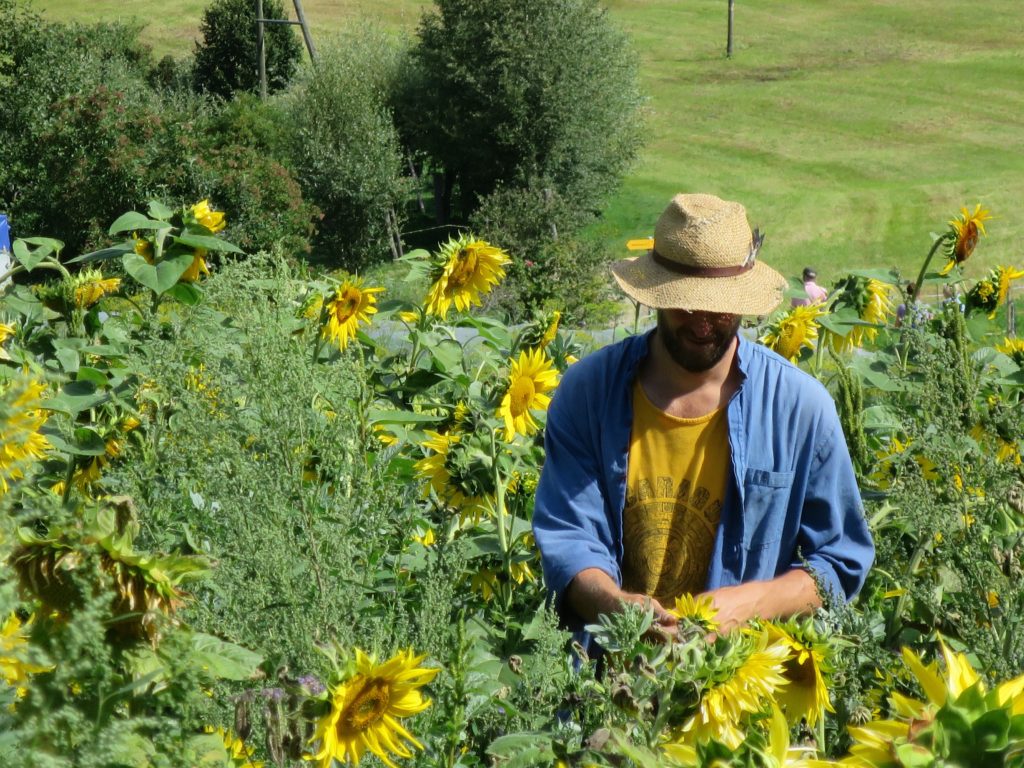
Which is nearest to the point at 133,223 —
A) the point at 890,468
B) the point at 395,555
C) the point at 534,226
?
the point at 395,555

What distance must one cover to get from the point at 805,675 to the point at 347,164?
29314mm

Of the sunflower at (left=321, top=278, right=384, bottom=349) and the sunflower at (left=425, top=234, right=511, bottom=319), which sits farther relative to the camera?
the sunflower at (left=425, top=234, right=511, bottom=319)

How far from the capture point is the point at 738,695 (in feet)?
4.29

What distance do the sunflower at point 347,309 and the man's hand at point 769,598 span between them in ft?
4.24

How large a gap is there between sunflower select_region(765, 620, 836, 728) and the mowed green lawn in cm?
2504

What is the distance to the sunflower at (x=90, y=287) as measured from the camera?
3162mm

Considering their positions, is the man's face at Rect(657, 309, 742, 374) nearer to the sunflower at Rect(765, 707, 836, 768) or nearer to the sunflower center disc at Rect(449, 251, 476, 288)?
the sunflower center disc at Rect(449, 251, 476, 288)

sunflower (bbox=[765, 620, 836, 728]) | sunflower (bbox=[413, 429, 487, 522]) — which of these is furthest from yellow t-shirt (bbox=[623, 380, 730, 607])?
sunflower (bbox=[765, 620, 836, 728])

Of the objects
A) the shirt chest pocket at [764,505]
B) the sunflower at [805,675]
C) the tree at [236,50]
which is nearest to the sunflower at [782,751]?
the sunflower at [805,675]

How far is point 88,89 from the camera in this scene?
95.9 ft

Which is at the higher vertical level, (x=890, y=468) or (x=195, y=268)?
(x=195, y=268)

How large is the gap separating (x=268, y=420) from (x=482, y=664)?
47cm

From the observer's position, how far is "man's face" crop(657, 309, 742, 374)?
2.32 metres

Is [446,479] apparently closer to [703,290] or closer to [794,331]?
[703,290]
